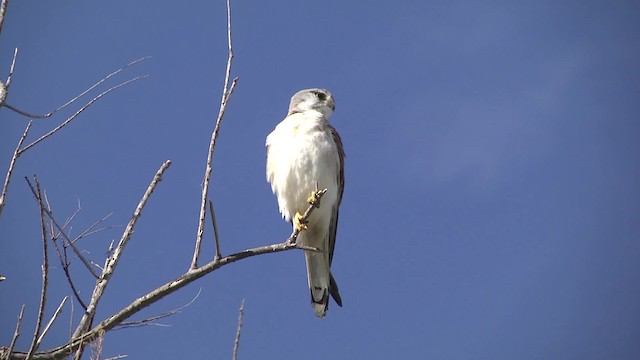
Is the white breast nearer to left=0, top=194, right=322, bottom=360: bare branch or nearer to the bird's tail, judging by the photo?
the bird's tail

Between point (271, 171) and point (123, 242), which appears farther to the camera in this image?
point (271, 171)

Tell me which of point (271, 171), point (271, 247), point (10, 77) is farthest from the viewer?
point (271, 171)

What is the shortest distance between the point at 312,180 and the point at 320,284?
2.03 feet

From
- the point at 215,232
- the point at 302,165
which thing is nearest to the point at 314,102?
the point at 302,165

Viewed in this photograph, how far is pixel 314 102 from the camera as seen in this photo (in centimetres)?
515

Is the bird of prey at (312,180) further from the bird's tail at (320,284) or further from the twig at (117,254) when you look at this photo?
the twig at (117,254)

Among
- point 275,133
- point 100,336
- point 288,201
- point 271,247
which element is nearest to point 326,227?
point 288,201

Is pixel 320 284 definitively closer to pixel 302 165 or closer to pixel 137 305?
pixel 302 165

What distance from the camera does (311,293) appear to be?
4.33 meters

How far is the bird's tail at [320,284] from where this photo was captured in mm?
4258

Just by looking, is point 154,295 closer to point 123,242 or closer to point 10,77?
point 123,242

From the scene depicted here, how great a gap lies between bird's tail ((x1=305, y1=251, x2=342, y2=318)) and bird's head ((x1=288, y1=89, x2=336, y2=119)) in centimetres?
114

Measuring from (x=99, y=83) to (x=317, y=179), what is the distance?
189cm

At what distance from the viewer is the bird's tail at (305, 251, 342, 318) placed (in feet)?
14.0
